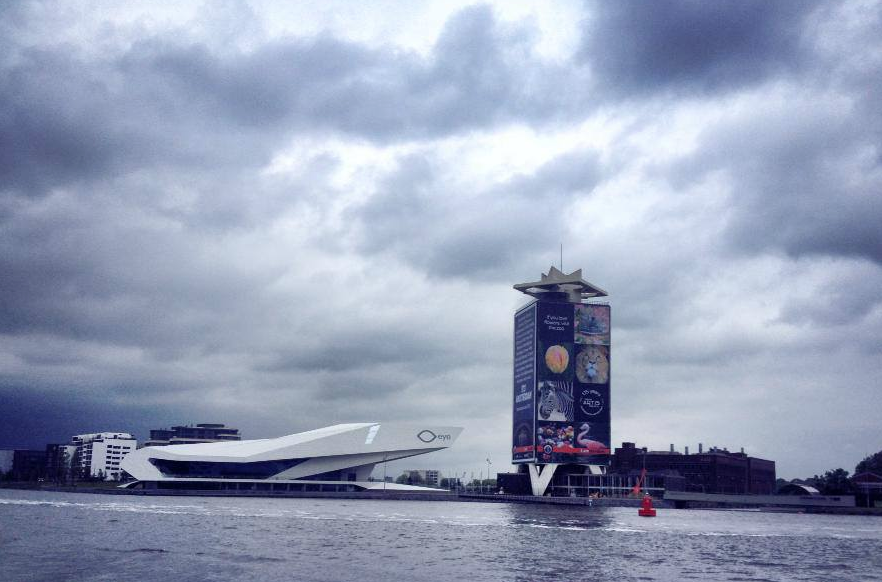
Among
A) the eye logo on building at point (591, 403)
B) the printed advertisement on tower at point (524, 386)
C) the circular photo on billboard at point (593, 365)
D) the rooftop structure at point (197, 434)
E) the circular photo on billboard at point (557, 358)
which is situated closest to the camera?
the circular photo on billboard at point (557, 358)

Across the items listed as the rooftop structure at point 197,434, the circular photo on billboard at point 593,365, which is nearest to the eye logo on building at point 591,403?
the circular photo on billboard at point 593,365

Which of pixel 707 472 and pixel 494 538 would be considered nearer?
pixel 494 538

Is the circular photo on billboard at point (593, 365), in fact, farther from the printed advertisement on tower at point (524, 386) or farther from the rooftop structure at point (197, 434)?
the rooftop structure at point (197, 434)

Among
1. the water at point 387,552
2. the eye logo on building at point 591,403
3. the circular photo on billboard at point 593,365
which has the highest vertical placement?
the circular photo on billboard at point 593,365

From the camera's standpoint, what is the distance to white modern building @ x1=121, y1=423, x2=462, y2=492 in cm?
10812

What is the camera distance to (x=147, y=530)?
3712 cm

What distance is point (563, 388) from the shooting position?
10512cm

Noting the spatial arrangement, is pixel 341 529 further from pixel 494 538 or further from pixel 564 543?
pixel 564 543

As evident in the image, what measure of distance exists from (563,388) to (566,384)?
2.03ft

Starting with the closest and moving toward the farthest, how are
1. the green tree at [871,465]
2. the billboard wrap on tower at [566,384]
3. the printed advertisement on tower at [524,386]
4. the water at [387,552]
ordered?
the water at [387,552] < the billboard wrap on tower at [566,384] < the printed advertisement on tower at [524,386] < the green tree at [871,465]

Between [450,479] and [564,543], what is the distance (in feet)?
408

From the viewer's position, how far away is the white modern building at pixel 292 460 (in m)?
108

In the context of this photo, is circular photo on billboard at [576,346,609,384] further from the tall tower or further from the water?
the water

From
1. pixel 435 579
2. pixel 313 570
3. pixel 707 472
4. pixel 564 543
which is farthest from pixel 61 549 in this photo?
pixel 707 472
